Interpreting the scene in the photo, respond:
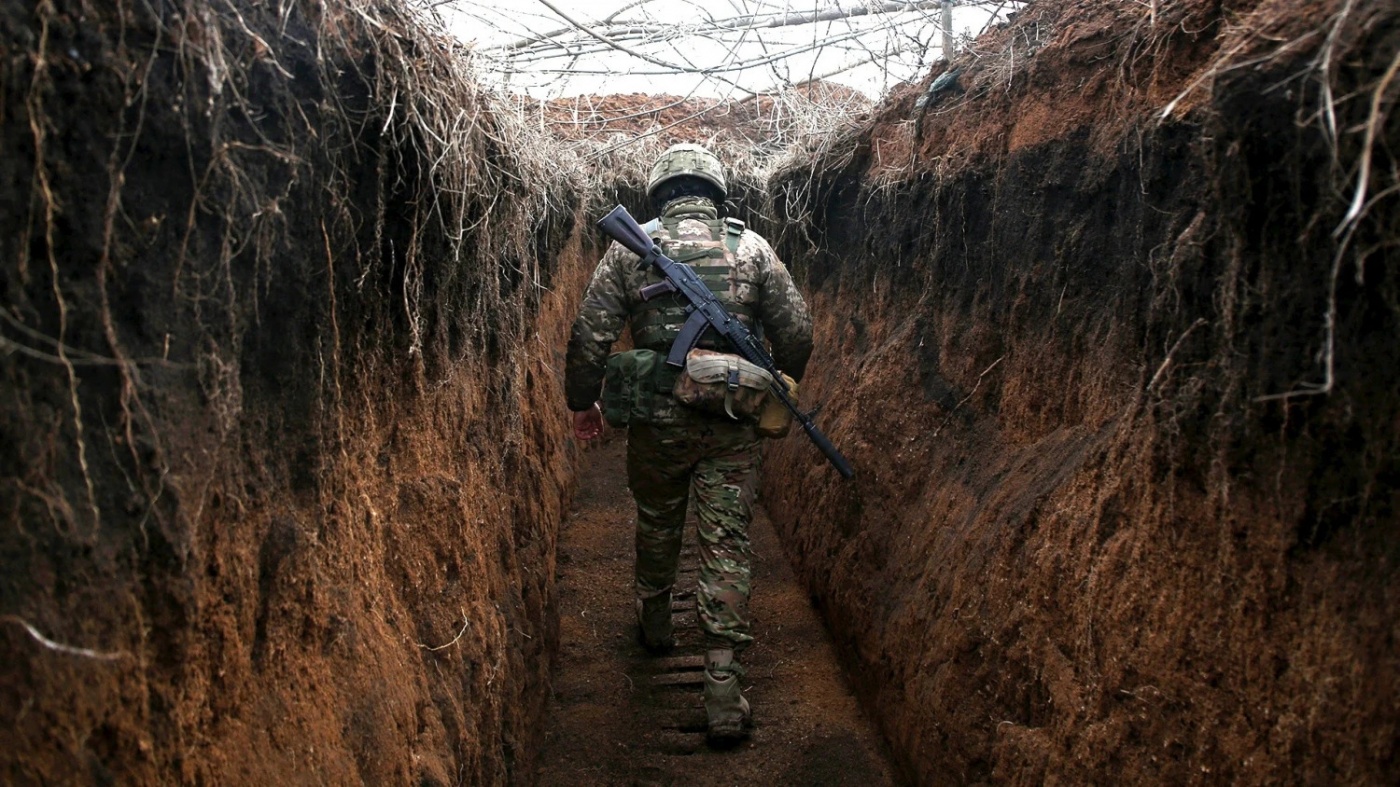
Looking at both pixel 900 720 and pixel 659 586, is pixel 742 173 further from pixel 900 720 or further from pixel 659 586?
pixel 900 720

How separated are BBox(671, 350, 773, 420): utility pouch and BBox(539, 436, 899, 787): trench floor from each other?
128 centimetres

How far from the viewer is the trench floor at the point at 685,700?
156 inches

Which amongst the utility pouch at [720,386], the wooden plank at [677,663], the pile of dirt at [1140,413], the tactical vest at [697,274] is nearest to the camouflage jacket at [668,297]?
the tactical vest at [697,274]

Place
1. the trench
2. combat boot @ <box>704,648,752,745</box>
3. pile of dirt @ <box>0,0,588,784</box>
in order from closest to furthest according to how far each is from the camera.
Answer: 1. pile of dirt @ <box>0,0,588,784</box>
2. the trench
3. combat boot @ <box>704,648,752,745</box>

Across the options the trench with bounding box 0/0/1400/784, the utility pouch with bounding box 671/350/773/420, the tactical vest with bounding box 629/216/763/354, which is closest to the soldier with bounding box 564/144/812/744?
the tactical vest with bounding box 629/216/763/354

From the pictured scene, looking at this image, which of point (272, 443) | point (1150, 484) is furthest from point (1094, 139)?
point (272, 443)

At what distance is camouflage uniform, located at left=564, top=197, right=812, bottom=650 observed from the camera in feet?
14.7

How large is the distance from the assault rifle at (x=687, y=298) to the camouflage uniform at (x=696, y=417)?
0.25 feet

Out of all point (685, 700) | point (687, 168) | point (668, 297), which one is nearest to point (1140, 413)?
point (668, 297)

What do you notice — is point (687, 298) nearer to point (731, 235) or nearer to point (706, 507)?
point (731, 235)

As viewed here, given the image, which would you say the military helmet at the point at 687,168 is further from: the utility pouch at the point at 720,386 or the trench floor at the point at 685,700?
the trench floor at the point at 685,700

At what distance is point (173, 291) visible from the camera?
175 cm

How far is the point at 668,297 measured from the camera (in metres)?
4.65

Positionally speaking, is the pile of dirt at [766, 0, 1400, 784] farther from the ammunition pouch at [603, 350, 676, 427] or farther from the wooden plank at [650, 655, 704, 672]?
the ammunition pouch at [603, 350, 676, 427]
